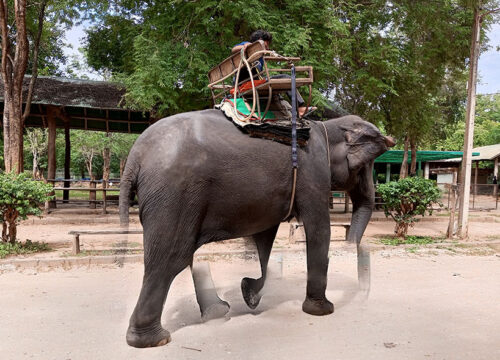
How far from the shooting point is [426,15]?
11.0 meters

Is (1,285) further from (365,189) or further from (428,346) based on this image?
(428,346)

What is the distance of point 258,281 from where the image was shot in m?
4.37

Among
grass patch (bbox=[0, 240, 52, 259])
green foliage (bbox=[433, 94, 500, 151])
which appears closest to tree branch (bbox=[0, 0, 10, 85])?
grass patch (bbox=[0, 240, 52, 259])

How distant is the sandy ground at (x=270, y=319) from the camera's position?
3.25 meters

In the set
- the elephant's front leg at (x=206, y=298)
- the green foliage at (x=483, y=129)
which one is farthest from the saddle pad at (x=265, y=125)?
the green foliage at (x=483, y=129)

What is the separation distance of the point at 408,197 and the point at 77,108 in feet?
37.2

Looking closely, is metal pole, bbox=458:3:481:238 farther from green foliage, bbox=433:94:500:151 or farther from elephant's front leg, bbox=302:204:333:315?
green foliage, bbox=433:94:500:151

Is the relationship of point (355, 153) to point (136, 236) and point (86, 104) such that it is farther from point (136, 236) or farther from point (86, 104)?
point (86, 104)

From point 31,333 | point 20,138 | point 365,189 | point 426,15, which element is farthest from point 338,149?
point 20,138

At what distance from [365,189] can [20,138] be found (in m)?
10.3

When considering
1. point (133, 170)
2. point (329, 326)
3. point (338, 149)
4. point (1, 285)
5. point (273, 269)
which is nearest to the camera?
point (133, 170)

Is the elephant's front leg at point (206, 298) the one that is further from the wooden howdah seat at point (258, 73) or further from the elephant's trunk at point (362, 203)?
the wooden howdah seat at point (258, 73)

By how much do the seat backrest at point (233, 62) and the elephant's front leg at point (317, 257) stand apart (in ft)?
4.94

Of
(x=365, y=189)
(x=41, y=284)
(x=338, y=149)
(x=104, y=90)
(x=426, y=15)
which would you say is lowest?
(x=41, y=284)
